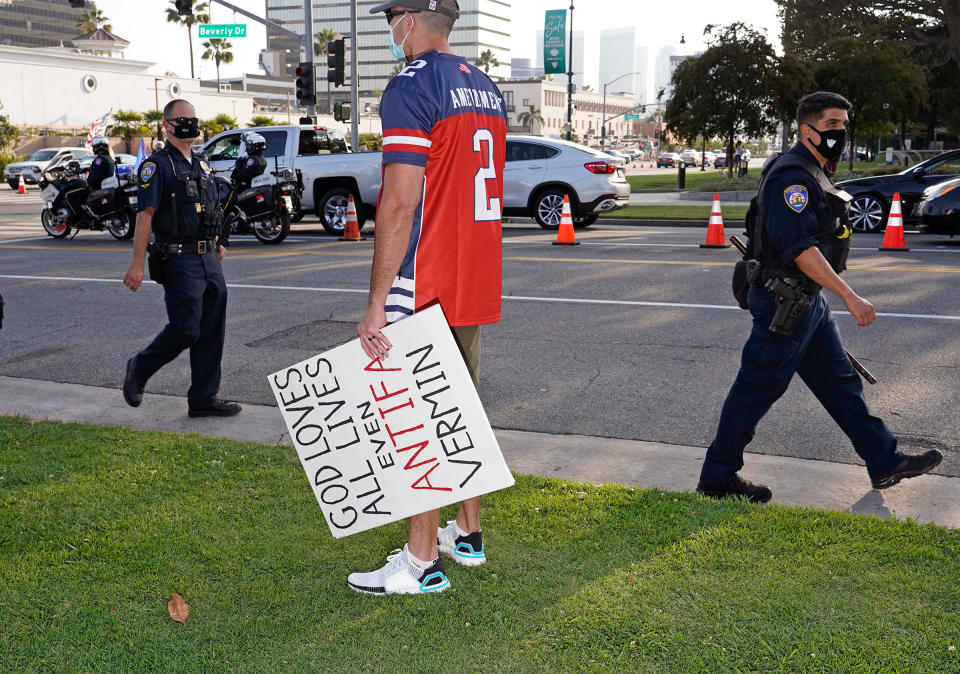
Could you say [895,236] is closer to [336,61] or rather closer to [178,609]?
[178,609]

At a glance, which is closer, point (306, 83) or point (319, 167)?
point (319, 167)

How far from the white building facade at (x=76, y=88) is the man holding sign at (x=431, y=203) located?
58.3m

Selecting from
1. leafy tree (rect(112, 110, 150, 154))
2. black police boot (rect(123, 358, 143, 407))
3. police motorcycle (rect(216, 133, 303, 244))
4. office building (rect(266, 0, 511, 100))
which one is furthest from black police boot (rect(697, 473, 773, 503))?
office building (rect(266, 0, 511, 100))

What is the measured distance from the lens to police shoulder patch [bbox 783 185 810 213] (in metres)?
3.96

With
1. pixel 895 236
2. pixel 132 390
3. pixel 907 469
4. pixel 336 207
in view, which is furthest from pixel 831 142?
pixel 336 207

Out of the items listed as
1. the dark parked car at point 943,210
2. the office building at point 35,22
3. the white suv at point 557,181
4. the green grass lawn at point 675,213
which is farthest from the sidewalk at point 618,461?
the office building at point 35,22

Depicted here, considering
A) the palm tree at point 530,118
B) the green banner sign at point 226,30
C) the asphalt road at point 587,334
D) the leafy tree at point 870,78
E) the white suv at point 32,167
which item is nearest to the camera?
the asphalt road at point 587,334

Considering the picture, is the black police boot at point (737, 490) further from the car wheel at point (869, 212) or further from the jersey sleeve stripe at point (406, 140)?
the car wheel at point (869, 212)

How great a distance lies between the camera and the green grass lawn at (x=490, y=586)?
9.50ft

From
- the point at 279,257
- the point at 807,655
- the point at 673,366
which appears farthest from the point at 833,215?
the point at 279,257

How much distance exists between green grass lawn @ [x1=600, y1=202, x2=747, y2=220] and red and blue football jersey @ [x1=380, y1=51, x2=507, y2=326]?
1597 centimetres

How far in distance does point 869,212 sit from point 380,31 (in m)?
152

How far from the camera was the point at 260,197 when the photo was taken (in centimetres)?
1538

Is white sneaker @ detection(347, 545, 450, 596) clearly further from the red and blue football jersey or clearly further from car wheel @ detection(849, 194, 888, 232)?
car wheel @ detection(849, 194, 888, 232)
